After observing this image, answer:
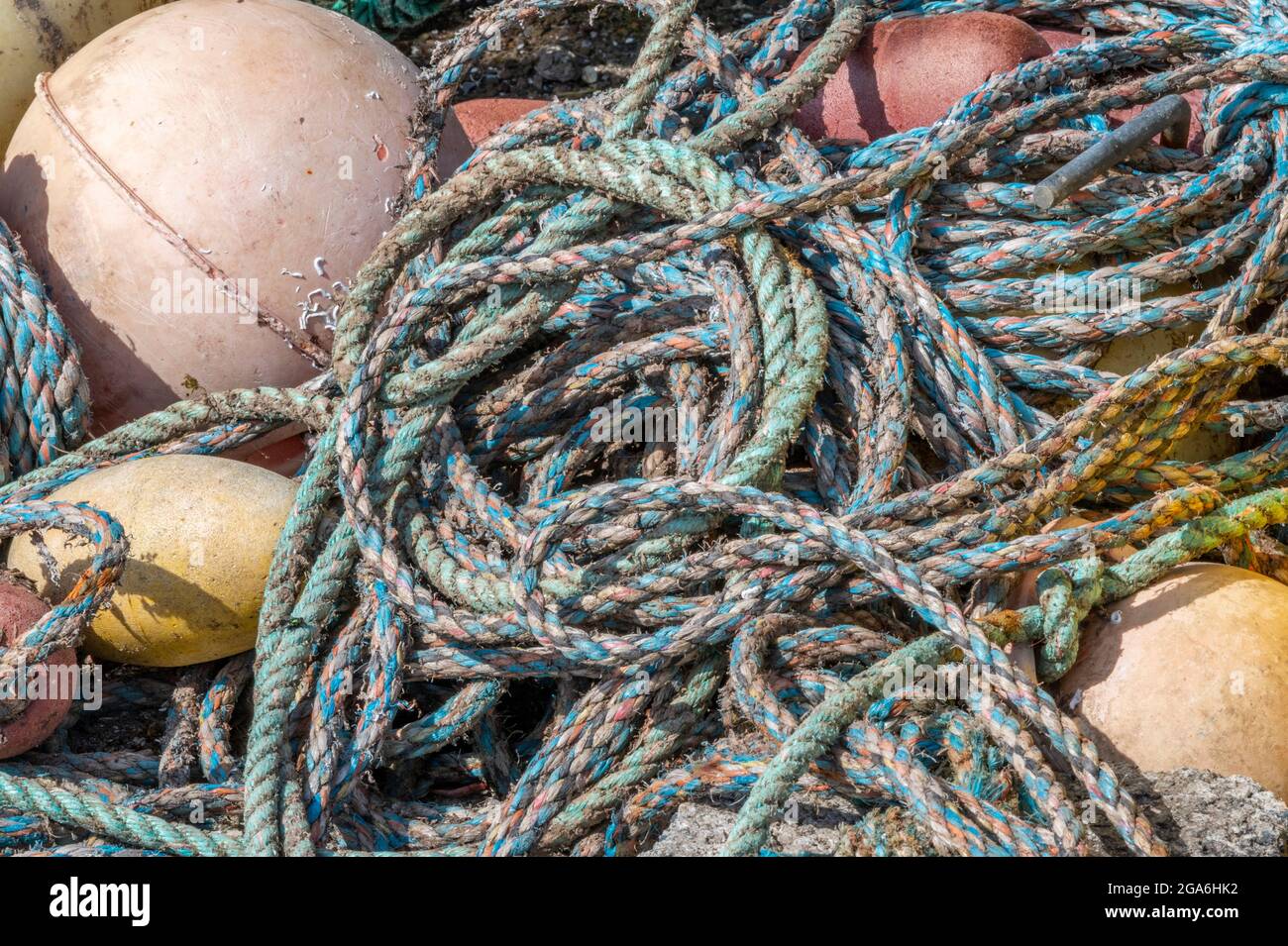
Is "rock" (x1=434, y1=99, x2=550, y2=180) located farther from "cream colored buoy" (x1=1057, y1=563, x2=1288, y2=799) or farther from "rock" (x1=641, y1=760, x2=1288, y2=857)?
"cream colored buoy" (x1=1057, y1=563, x2=1288, y2=799)

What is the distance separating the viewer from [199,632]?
240cm

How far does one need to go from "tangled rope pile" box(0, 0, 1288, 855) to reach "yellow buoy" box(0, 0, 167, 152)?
3.36 ft

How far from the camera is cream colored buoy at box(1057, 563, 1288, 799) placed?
2.05 m

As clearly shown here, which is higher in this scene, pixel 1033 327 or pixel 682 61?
pixel 682 61

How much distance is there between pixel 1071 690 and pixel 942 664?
260 mm

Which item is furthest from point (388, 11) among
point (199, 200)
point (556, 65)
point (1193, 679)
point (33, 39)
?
point (1193, 679)

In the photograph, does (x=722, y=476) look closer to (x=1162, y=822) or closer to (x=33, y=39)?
(x=1162, y=822)


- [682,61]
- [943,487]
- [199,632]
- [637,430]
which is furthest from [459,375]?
[682,61]

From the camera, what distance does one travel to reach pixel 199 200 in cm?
261

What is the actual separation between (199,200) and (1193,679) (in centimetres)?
210

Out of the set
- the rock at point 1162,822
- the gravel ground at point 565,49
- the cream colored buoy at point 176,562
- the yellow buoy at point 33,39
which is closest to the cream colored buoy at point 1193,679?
the rock at point 1162,822

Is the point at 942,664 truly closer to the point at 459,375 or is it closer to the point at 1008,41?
the point at 459,375

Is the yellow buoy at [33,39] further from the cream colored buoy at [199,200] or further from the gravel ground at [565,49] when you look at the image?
the gravel ground at [565,49]

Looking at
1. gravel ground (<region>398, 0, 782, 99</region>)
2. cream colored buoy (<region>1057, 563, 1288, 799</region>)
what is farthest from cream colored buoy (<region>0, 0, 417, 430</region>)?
cream colored buoy (<region>1057, 563, 1288, 799</region>)
